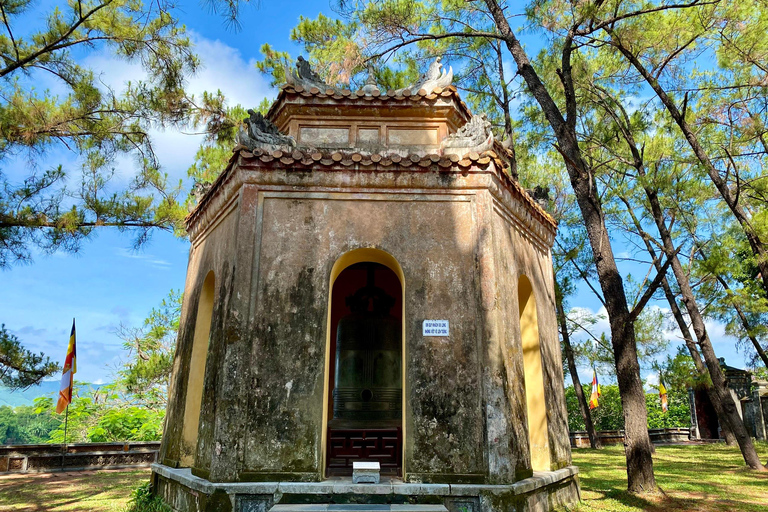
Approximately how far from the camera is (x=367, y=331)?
28.6 ft

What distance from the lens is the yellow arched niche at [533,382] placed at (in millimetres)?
7773

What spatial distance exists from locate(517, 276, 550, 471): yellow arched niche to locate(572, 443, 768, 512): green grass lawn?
92 centimetres

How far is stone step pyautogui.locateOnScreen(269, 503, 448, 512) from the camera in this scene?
527 centimetres

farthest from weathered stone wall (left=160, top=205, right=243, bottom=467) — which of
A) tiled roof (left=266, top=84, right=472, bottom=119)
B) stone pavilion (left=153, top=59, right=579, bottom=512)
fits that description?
tiled roof (left=266, top=84, right=472, bottom=119)

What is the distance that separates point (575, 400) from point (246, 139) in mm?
25956

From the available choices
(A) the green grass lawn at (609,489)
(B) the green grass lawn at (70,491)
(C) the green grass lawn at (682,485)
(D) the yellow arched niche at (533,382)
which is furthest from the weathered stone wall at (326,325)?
(C) the green grass lawn at (682,485)

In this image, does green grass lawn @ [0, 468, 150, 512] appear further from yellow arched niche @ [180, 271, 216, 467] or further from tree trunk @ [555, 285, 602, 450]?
tree trunk @ [555, 285, 602, 450]

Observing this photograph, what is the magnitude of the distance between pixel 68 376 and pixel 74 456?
279cm

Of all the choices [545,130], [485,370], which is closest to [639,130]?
[545,130]

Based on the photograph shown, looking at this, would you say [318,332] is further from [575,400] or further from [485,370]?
[575,400]

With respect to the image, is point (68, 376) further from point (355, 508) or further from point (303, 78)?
point (355, 508)

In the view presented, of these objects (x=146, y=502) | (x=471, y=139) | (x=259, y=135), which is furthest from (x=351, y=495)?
(x=471, y=139)

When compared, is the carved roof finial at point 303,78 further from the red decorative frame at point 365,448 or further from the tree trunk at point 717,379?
the tree trunk at point 717,379

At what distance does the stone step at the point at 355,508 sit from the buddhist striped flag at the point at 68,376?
31.5 ft
